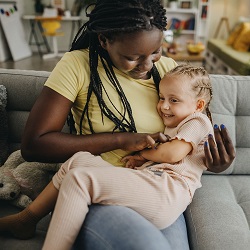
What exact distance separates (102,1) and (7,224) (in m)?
0.84

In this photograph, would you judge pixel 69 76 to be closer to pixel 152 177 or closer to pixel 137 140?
pixel 137 140

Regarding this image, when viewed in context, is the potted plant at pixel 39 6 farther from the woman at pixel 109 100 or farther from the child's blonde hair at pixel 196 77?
the child's blonde hair at pixel 196 77

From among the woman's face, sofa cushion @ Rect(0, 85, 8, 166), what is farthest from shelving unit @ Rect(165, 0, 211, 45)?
the woman's face

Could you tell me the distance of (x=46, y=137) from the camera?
1104 millimetres

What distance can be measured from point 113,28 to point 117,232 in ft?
2.08

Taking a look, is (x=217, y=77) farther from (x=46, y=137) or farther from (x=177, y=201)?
(x=46, y=137)

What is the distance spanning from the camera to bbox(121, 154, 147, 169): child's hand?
1.24 meters

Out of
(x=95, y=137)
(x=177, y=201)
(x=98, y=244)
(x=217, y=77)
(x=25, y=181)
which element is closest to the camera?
(x=98, y=244)

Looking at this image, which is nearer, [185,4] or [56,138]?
[56,138]

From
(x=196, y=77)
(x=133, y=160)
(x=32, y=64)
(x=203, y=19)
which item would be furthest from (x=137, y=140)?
(x=203, y=19)

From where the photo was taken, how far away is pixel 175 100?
49.9 inches

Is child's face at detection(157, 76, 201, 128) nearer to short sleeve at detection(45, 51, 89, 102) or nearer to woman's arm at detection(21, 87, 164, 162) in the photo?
woman's arm at detection(21, 87, 164, 162)

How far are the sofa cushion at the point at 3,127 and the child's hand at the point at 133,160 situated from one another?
2.13ft

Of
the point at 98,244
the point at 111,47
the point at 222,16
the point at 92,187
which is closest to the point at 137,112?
the point at 111,47
